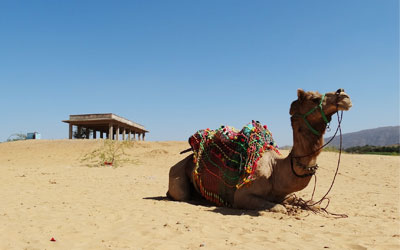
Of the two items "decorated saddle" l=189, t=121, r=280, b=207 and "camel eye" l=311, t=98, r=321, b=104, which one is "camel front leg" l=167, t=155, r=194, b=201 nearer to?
"decorated saddle" l=189, t=121, r=280, b=207

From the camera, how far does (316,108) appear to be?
438 cm

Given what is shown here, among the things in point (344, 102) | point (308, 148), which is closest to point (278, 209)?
point (308, 148)

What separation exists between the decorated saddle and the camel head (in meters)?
0.89

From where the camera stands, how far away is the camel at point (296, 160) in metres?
4.34

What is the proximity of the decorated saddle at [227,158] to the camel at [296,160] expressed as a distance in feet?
0.44

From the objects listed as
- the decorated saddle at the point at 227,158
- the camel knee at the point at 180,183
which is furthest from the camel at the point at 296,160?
the camel knee at the point at 180,183

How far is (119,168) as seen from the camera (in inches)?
597

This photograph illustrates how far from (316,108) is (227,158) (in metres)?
1.85

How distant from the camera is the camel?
14.2ft

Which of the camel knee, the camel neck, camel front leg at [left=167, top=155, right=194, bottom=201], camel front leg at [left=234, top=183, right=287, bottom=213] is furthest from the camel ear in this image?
the camel knee

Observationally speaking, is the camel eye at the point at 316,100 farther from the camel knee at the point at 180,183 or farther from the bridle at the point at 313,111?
the camel knee at the point at 180,183

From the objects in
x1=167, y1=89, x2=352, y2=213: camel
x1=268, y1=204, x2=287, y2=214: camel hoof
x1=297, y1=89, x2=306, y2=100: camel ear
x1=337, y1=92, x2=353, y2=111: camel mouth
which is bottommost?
x1=268, y1=204, x2=287, y2=214: camel hoof

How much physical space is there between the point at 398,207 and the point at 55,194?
7501 millimetres

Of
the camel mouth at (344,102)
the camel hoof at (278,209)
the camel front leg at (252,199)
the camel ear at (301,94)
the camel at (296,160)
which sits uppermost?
the camel ear at (301,94)
